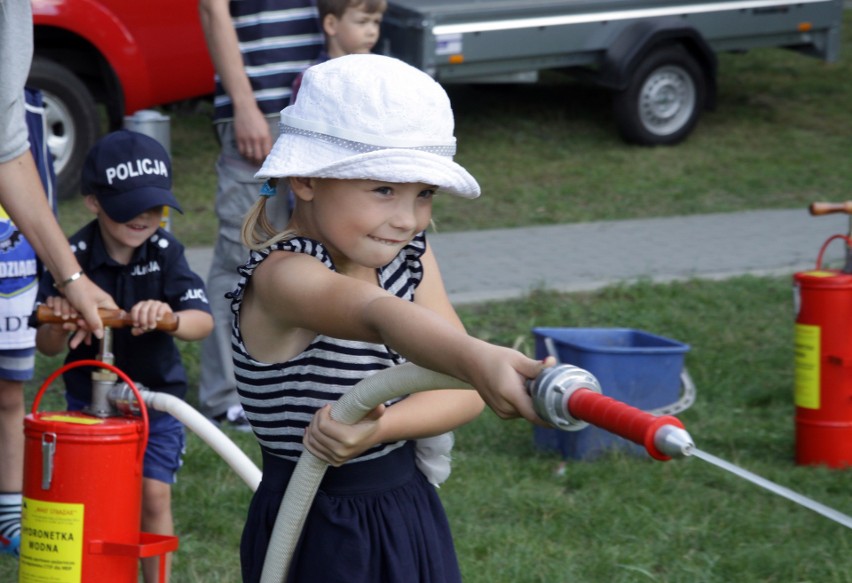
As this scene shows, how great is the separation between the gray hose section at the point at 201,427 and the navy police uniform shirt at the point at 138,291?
0.56 meters

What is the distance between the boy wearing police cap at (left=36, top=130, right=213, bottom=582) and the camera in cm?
338

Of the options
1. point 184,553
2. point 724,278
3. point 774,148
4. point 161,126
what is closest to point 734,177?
point 774,148

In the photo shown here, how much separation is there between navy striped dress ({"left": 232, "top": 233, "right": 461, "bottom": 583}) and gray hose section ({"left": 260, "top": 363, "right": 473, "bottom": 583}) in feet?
0.34

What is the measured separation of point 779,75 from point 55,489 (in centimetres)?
1146

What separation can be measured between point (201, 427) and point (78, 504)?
0.29 metres

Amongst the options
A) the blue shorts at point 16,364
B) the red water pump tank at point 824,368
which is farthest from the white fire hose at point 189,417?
the red water pump tank at point 824,368

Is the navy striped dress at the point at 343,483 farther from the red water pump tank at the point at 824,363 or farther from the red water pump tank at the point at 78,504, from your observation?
the red water pump tank at the point at 824,363

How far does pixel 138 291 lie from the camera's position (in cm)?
343

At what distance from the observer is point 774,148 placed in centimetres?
1047

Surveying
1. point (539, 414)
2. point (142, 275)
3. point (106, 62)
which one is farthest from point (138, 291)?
point (106, 62)

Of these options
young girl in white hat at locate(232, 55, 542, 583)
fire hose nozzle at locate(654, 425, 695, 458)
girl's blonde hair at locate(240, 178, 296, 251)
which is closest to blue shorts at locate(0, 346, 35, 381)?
young girl in white hat at locate(232, 55, 542, 583)

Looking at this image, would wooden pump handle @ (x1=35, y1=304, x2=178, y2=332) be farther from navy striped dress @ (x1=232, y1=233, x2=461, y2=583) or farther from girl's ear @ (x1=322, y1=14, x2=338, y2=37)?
girl's ear @ (x1=322, y1=14, x2=338, y2=37)

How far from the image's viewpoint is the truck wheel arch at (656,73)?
32.4 feet

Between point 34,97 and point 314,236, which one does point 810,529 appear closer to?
point 314,236
